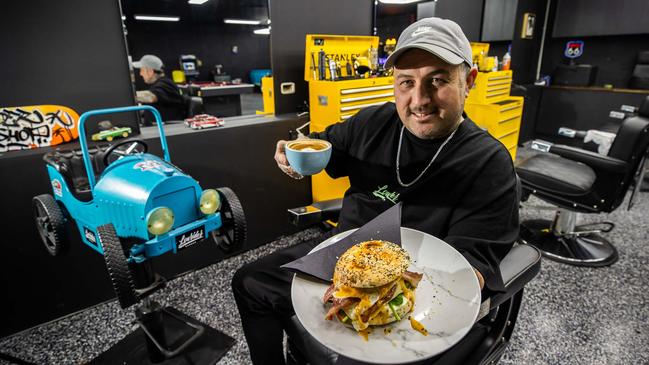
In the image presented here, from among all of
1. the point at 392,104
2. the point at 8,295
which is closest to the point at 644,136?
the point at 392,104

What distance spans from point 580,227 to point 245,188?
2.71m

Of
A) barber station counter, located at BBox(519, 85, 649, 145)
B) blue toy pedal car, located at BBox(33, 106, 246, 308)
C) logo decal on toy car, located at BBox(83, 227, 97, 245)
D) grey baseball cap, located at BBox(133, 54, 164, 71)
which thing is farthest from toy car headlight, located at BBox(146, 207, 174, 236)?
barber station counter, located at BBox(519, 85, 649, 145)

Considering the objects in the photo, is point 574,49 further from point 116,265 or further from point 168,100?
point 116,265

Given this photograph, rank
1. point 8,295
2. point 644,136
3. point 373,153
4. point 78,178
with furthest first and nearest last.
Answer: point 644,136 < point 8,295 < point 78,178 < point 373,153

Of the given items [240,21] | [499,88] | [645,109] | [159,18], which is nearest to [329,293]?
[645,109]

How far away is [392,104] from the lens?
1.54 metres

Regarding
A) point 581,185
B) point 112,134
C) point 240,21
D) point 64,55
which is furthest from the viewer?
point 240,21

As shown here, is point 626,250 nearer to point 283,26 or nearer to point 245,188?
point 245,188

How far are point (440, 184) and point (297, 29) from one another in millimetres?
1909

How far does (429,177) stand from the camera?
48.9 inches

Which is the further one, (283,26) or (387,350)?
(283,26)

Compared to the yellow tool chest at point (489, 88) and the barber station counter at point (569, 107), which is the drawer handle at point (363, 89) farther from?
the barber station counter at point (569, 107)

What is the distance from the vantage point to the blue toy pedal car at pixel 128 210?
124 centimetres

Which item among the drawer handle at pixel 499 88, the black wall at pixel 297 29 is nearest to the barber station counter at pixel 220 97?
the black wall at pixel 297 29
